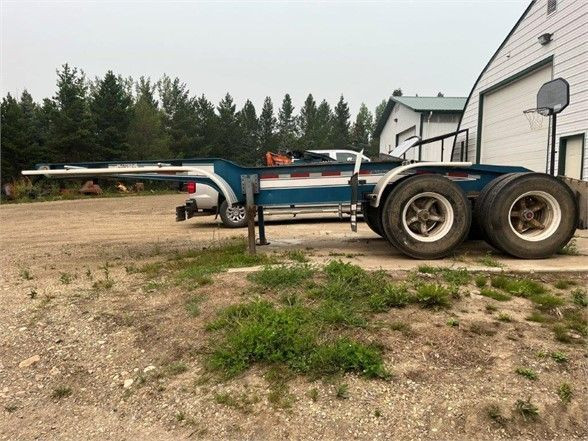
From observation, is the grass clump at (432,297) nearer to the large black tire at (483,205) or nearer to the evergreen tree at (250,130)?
the large black tire at (483,205)

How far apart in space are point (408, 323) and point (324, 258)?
235cm

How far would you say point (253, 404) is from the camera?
2.75m

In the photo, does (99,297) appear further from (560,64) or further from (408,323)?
(560,64)

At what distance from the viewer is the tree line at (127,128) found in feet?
119

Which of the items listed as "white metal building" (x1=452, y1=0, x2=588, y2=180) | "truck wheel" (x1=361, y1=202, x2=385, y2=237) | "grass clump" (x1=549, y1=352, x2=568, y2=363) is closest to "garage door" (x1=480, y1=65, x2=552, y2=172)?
"white metal building" (x1=452, y1=0, x2=588, y2=180)

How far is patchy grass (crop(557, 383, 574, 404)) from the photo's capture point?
2.70 metres

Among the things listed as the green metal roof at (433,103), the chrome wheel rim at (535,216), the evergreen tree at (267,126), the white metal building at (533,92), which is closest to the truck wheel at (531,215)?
the chrome wheel rim at (535,216)

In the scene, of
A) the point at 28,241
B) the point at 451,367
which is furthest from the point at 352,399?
the point at 28,241

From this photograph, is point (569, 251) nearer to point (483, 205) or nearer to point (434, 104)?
point (483, 205)

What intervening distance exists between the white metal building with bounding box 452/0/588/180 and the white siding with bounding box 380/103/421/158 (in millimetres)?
8301

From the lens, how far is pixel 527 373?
290 centimetres

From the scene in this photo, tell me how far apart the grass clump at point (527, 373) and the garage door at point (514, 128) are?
34.0 feet

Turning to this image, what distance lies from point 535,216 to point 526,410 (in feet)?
12.5

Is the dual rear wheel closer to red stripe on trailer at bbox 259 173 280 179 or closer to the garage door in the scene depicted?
red stripe on trailer at bbox 259 173 280 179
